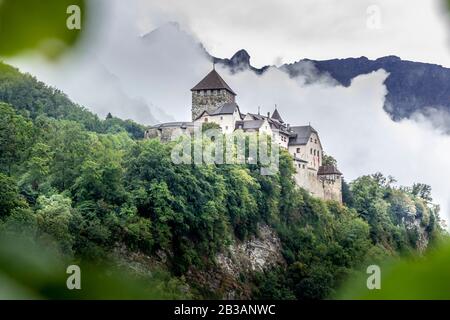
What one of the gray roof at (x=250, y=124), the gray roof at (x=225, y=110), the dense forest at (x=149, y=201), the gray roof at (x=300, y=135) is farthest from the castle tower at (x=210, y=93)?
the dense forest at (x=149, y=201)

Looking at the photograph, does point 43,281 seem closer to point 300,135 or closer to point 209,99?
A: point 300,135

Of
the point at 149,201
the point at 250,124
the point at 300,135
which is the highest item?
the point at 300,135

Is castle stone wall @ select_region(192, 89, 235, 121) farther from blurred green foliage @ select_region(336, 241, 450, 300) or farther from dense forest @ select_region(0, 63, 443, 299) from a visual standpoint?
blurred green foliage @ select_region(336, 241, 450, 300)

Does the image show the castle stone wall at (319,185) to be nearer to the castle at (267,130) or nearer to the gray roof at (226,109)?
the castle at (267,130)

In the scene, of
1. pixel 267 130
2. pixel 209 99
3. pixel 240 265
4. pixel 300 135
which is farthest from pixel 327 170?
pixel 240 265
